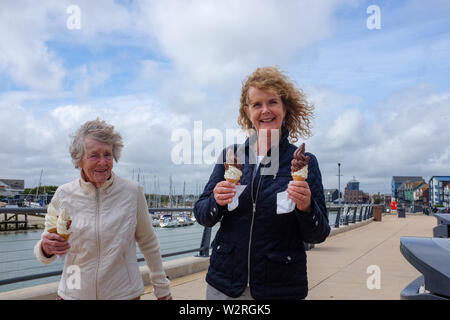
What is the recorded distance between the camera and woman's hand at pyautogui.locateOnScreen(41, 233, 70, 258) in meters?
2.29

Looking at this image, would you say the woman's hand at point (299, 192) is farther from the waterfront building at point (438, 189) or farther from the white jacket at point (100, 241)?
the waterfront building at point (438, 189)

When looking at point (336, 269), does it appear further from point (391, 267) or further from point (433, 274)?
point (433, 274)

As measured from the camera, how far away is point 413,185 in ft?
508

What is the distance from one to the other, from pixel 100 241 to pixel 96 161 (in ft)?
1.45

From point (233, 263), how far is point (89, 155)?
1012mm

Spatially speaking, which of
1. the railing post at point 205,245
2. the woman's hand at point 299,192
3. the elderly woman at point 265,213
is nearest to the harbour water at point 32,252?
the railing post at point 205,245

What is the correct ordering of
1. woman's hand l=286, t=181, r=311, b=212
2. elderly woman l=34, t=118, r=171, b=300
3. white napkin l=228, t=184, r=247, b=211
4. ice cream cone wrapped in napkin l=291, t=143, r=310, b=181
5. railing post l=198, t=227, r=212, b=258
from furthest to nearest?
1. railing post l=198, t=227, r=212, b=258
2. elderly woman l=34, t=118, r=171, b=300
3. white napkin l=228, t=184, r=247, b=211
4. ice cream cone wrapped in napkin l=291, t=143, r=310, b=181
5. woman's hand l=286, t=181, r=311, b=212

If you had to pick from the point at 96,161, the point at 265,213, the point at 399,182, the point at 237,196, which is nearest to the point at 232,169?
the point at 237,196

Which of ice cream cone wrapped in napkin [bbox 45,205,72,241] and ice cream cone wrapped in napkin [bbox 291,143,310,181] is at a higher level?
ice cream cone wrapped in napkin [bbox 291,143,310,181]

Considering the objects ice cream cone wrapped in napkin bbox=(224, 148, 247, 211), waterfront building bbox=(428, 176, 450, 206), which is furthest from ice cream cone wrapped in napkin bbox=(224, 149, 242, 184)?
waterfront building bbox=(428, 176, 450, 206)

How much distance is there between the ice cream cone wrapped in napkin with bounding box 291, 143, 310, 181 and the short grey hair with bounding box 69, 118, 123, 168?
1.10 metres

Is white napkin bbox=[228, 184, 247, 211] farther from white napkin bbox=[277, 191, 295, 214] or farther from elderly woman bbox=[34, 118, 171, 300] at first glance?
elderly woman bbox=[34, 118, 171, 300]

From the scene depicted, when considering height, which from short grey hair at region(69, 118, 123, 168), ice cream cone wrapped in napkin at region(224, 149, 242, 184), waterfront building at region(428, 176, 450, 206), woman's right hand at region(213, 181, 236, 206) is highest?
short grey hair at region(69, 118, 123, 168)
